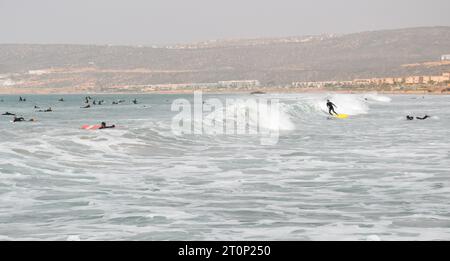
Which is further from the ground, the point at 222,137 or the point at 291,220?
the point at 222,137

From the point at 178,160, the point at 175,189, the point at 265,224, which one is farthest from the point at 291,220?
the point at 178,160

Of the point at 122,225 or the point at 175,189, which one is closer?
the point at 122,225

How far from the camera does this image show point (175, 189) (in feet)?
62.7

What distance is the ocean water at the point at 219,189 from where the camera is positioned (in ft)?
46.2

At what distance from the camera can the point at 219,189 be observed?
19.1 metres

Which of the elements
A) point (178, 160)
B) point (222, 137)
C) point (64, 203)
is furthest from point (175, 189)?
point (222, 137)

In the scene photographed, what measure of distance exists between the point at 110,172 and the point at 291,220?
29.1ft

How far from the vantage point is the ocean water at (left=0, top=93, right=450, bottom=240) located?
14.1 m

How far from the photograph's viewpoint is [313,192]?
18.5m

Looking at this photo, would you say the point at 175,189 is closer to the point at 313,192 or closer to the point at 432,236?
the point at 313,192
